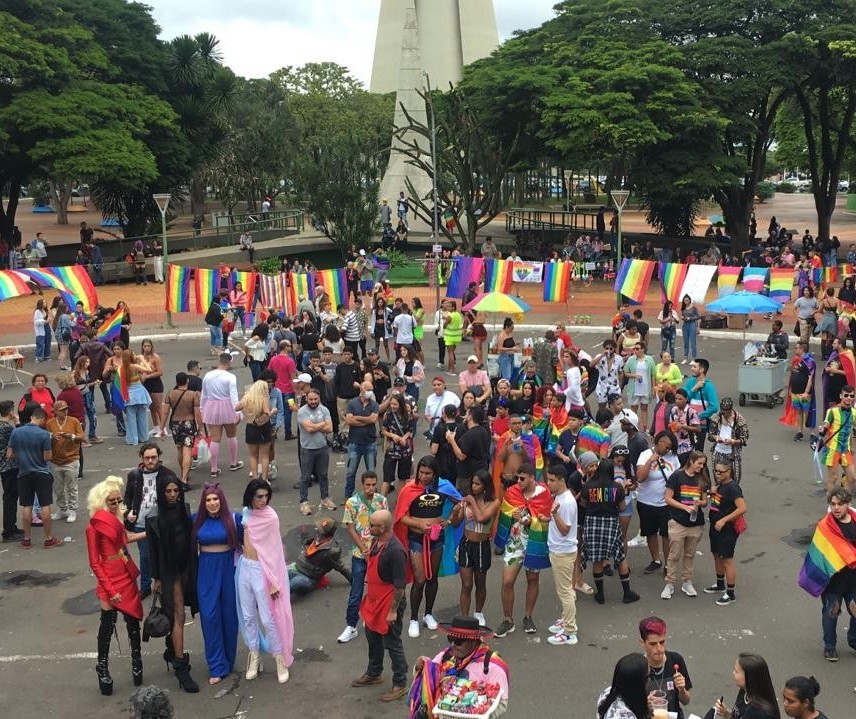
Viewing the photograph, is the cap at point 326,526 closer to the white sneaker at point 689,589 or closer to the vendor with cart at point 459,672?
the white sneaker at point 689,589

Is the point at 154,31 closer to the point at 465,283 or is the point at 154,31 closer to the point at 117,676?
the point at 465,283

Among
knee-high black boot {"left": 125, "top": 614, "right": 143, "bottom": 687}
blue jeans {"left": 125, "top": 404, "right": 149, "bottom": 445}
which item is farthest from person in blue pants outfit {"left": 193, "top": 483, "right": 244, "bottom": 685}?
blue jeans {"left": 125, "top": 404, "right": 149, "bottom": 445}

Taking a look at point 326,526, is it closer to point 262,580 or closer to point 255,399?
point 262,580

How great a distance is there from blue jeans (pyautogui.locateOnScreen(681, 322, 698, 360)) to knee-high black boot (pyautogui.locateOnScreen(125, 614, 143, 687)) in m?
14.2

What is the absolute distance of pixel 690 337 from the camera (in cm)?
1997

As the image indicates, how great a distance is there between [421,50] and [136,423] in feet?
148

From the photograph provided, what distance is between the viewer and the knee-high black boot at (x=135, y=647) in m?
7.74

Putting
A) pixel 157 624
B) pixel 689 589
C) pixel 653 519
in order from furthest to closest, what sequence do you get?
pixel 653 519 → pixel 689 589 → pixel 157 624

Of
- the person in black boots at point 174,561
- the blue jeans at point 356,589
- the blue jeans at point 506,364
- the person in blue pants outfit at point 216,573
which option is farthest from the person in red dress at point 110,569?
the blue jeans at point 506,364

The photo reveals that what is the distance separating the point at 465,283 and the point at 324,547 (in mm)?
15981

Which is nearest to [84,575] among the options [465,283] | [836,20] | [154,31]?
[465,283]

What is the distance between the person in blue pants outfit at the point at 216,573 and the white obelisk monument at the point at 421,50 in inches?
1142

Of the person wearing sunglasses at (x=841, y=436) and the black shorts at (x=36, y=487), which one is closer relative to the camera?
the black shorts at (x=36, y=487)

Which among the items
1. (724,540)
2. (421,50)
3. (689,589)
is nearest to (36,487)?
(689,589)
